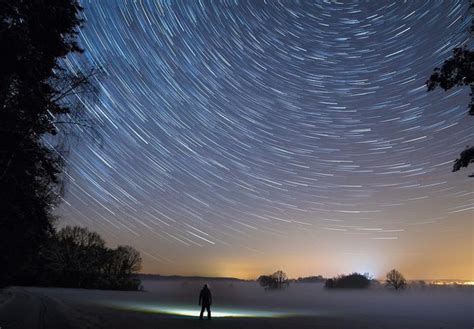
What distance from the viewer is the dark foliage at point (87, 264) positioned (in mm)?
81812

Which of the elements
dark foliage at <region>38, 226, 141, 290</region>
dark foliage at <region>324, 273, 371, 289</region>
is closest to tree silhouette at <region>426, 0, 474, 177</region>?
dark foliage at <region>38, 226, 141, 290</region>

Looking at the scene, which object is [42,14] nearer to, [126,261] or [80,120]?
[80,120]

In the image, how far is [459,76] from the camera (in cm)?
1172

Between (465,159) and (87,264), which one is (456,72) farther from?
(87,264)

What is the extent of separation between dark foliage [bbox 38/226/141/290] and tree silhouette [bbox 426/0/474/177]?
68.3m

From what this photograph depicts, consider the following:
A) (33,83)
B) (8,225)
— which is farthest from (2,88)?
(8,225)

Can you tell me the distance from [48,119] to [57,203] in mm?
6616

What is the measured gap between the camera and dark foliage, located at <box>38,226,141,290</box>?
8181cm

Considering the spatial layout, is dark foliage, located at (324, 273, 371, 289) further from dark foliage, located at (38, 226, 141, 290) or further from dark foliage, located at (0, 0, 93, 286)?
dark foliage, located at (0, 0, 93, 286)

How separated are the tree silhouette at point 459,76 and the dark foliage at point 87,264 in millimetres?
68342

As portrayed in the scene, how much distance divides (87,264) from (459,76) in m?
87.6

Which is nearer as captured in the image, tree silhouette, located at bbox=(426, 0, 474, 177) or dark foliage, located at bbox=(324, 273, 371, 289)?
tree silhouette, located at bbox=(426, 0, 474, 177)

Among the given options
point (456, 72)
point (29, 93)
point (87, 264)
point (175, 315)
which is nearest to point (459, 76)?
point (456, 72)

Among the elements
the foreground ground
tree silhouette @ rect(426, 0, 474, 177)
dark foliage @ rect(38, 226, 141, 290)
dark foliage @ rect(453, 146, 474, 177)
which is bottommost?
the foreground ground
